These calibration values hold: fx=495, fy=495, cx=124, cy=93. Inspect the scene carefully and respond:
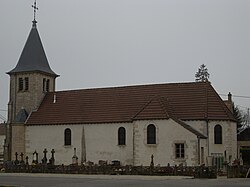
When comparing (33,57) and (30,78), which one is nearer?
(30,78)

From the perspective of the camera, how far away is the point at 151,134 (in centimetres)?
4516

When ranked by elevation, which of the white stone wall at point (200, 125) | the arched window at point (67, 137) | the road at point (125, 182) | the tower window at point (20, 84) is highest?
the tower window at point (20, 84)

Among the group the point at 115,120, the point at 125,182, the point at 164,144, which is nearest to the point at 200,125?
the point at 164,144

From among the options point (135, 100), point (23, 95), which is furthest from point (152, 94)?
point (23, 95)

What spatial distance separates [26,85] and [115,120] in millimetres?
12993

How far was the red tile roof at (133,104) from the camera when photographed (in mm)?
45812

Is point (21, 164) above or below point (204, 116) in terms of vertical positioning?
below

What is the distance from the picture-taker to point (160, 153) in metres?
44.3

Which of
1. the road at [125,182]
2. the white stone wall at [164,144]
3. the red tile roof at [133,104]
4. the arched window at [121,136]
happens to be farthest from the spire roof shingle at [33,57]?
the road at [125,182]

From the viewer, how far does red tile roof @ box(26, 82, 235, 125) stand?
150 ft

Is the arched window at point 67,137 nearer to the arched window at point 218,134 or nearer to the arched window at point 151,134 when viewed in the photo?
the arched window at point 151,134

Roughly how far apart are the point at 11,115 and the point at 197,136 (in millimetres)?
23213

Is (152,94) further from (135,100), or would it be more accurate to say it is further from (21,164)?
(21,164)

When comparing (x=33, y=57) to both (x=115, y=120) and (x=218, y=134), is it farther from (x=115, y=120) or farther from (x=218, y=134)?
(x=218, y=134)
